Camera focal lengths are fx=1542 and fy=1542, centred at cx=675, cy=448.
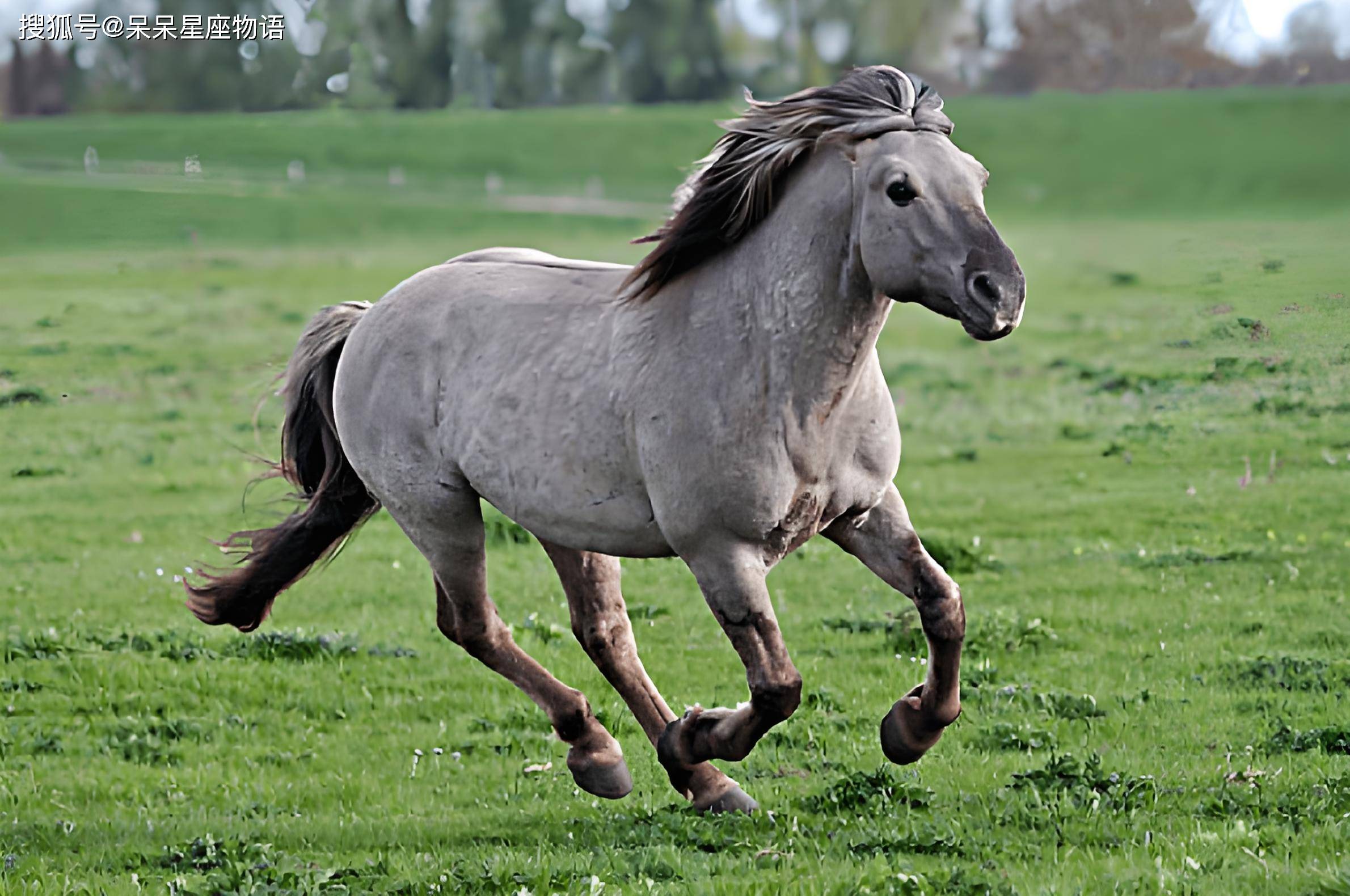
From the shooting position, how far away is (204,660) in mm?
8812

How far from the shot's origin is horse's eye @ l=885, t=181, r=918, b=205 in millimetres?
4637

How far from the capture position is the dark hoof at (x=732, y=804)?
5.87 m

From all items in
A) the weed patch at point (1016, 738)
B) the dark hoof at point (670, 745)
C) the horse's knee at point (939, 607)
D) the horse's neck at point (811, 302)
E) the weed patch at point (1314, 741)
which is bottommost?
the weed patch at point (1016, 738)

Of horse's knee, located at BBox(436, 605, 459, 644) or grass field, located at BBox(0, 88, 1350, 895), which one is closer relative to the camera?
grass field, located at BBox(0, 88, 1350, 895)

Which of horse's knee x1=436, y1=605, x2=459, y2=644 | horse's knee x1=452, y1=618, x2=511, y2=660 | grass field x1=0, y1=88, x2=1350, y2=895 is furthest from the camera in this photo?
horse's knee x1=436, y1=605, x2=459, y2=644

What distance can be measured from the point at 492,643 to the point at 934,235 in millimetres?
2636

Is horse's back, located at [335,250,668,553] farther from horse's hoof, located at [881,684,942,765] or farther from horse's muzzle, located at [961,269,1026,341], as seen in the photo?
horse's muzzle, located at [961,269,1026,341]

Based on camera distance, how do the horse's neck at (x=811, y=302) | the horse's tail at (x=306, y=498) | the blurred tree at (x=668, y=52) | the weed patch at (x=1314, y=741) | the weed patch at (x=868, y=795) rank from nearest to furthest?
the horse's neck at (x=811, y=302)
the weed patch at (x=868, y=795)
the weed patch at (x=1314, y=741)
the horse's tail at (x=306, y=498)
the blurred tree at (x=668, y=52)

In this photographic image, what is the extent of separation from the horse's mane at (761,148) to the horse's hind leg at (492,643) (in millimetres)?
1355

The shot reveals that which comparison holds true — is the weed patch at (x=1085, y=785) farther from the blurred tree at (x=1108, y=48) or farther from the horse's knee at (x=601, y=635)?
the blurred tree at (x=1108, y=48)

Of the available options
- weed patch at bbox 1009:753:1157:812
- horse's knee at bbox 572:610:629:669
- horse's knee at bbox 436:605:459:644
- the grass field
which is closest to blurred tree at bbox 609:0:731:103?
the grass field

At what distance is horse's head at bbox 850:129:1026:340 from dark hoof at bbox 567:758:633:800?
2327 millimetres

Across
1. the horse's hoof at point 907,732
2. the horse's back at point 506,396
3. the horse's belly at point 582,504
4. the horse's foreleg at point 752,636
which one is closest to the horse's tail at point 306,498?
the horse's back at point 506,396

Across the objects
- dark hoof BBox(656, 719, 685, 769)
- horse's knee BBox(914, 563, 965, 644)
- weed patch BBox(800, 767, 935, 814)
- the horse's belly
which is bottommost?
weed patch BBox(800, 767, 935, 814)
